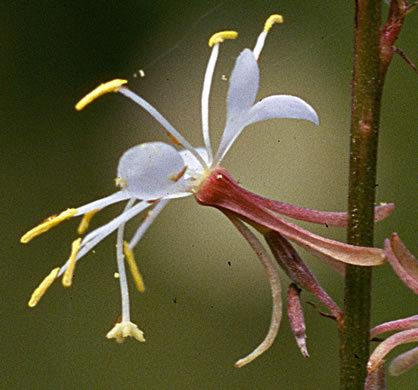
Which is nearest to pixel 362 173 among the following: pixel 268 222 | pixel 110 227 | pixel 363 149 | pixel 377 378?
pixel 363 149

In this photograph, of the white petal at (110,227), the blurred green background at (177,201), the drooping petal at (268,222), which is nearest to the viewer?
the drooping petal at (268,222)

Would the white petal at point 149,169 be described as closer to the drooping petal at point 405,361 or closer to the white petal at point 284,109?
the white petal at point 284,109

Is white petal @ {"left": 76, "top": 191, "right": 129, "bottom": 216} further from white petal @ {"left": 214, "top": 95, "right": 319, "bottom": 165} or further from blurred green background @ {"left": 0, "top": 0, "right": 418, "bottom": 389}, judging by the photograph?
blurred green background @ {"left": 0, "top": 0, "right": 418, "bottom": 389}

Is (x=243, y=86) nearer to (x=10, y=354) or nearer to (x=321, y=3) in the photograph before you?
(x=10, y=354)

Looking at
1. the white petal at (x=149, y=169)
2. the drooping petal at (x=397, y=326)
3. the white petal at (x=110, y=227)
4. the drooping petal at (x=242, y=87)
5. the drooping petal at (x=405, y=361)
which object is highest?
the drooping petal at (x=242, y=87)

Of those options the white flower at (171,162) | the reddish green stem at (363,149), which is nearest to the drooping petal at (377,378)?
the reddish green stem at (363,149)

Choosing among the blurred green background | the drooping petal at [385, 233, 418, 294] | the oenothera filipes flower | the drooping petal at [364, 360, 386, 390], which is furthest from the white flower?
the blurred green background

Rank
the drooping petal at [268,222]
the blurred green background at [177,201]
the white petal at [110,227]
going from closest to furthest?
the drooping petal at [268,222] < the white petal at [110,227] < the blurred green background at [177,201]

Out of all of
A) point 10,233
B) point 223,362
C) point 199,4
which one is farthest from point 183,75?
point 223,362
